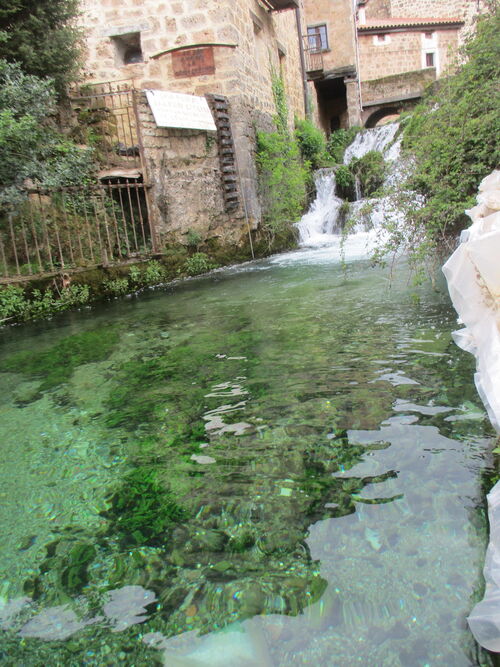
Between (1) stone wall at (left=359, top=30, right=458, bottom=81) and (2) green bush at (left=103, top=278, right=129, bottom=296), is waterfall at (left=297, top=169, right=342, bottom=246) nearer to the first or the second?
(2) green bush at (left=103, top=278, right=129, bottom=296)

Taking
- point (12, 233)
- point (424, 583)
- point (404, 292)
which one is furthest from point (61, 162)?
point (424, 583)

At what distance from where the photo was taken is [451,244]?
474 centimetres

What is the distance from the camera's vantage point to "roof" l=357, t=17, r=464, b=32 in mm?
26297

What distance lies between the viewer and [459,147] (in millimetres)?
4238

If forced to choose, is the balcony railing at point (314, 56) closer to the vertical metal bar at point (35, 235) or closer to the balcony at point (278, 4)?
the balcony at point (278, 4)

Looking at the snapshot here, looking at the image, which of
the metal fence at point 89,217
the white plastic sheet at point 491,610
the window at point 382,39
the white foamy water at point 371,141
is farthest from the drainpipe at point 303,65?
the white plastic sheet at point 491,610

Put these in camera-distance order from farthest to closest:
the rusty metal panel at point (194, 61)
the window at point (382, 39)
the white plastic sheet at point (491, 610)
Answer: the window at point (382, 39), the rusty metal panel at point (194, 61), the white plastic sheet at point (491, 610)

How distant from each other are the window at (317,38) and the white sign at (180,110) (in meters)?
15.2

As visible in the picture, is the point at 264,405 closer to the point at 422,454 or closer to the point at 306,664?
the point at 422,454

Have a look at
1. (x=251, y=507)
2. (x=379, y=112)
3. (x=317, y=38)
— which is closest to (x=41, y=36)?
(x=251, y=507)

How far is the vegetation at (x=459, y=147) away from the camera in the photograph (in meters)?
4.12

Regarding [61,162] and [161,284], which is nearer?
[61,162]

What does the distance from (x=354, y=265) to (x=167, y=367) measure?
5.29m

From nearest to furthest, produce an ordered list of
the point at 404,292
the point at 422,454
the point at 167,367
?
1. the point at 422,454
2. the point at 167,367
3. the point at 404,292
